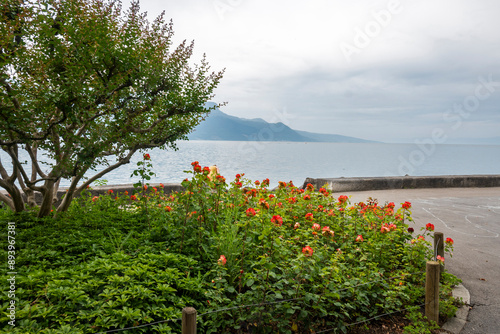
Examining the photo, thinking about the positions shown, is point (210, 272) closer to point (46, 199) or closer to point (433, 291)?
point (433, 291)

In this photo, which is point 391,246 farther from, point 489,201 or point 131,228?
point 489,201

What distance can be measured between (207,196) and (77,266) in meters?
1.70

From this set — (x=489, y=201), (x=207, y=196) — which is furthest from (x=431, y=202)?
(x=207, y=196)

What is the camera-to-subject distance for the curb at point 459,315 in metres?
3.34

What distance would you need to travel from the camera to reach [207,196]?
170 inches

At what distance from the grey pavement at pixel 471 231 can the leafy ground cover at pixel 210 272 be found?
0.38 metres

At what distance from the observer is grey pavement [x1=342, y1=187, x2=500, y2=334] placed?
3750 mm

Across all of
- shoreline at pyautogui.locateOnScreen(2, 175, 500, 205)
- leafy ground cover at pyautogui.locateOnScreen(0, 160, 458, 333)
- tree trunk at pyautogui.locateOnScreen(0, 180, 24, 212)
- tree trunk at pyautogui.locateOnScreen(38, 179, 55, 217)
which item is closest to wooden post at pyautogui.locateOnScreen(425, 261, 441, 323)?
leafy ground cover at pyautogui.locateOnScreen(0, 160, 458, 333)

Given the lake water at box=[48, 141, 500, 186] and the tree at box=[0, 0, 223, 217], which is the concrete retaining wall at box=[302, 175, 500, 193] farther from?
the tree at box=[0, 0, 223, 217]

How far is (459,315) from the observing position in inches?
140

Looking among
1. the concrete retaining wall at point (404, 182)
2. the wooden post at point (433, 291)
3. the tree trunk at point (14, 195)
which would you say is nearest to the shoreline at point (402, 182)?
the concrete retaining wall at point (404, 182)

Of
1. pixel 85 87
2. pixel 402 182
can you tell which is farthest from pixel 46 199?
pixel 402 182

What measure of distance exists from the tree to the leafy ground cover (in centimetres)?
88

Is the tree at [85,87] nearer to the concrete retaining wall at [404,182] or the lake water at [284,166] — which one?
the lake water at [284,166]
